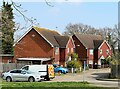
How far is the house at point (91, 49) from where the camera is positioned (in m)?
70.5

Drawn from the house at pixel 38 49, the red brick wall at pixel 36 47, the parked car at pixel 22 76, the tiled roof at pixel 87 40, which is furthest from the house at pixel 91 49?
the parked car at pixel 22 76

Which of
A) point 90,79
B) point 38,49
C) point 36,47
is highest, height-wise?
point 36,47

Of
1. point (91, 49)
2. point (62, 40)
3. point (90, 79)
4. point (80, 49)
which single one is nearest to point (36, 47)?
point (62, 40)

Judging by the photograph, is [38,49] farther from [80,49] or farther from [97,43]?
[97,43]

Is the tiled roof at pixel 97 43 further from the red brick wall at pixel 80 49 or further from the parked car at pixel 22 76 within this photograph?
the parked car at pixel 22 76

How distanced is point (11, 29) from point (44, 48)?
49.0 m

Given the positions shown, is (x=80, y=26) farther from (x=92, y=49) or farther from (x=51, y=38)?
(x=51, y=38)

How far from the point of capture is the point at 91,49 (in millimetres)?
72500

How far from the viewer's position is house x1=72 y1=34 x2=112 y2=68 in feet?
231

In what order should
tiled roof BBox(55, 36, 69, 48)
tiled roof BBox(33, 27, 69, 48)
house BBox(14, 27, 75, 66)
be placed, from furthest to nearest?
1. tiled roof BBox(55, 36, 69, 48)
2. tiled roof BBox(33, 27, 69, 48)
3. house BBox(14, 27, 75, 66)

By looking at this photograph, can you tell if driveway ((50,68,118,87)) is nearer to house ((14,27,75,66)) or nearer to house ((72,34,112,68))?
house ((14,27,75,66))

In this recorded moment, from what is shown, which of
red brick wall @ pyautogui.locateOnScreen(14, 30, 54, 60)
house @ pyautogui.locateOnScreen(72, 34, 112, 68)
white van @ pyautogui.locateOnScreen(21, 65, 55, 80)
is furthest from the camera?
house @ pyautogui.locateOnScreen(72, 34, 112, 68)

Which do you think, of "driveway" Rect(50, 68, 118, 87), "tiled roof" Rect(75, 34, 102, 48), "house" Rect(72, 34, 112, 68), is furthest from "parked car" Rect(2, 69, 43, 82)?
"tiled roof" Rect(75, 34, 102, 48)

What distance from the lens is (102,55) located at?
Result: 74.6 m
